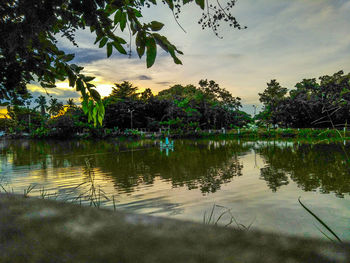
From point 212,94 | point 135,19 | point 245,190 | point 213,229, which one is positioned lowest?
point 245,190

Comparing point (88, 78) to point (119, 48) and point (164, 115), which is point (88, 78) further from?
point (164, 115)

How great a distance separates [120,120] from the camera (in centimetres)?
4916

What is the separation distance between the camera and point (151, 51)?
1.47 metres

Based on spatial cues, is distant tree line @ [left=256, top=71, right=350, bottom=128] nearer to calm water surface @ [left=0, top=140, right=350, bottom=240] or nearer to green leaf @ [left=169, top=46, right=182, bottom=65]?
calm water surface @ [left=0, top=140, right=350, bottom=240]

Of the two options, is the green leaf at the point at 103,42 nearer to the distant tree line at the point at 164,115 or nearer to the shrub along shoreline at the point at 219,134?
the shrub along shoreline at the point at 219,134

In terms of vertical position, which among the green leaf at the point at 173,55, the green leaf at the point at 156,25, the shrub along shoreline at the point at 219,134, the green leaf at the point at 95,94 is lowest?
the shrub along shoreline at the point at 219,134

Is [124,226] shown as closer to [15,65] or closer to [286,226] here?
[15,65]

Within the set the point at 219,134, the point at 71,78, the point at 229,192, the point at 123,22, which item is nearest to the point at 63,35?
the point at 71,78

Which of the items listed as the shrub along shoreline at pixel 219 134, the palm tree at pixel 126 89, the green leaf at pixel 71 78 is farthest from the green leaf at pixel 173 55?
the palm tree at pixel 126 89

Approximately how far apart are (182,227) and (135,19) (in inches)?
69.4

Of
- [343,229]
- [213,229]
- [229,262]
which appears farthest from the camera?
[343,229]

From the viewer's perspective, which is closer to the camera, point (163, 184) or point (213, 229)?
point (213, 229)

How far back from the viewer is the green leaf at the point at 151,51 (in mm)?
1438

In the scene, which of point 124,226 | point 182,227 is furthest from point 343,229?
point 124,226
